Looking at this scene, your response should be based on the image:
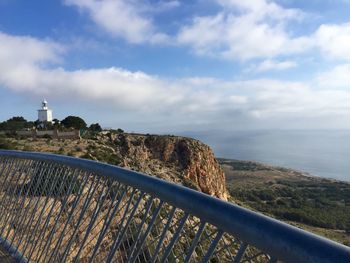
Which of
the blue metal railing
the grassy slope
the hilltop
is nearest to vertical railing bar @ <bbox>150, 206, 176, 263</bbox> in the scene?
the blue metal railing

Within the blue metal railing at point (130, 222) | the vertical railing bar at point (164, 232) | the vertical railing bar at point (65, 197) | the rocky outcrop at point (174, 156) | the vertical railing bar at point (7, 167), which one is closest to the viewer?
the blue metal railing at point (130, 222)

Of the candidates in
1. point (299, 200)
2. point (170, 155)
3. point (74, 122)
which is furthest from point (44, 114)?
point (299, 200)

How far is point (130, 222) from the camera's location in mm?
3430

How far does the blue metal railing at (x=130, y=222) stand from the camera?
1784mm

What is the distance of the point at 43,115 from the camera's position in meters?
62.3

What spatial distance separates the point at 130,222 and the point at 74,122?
58.2 meters

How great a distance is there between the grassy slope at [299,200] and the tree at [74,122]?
22705mm

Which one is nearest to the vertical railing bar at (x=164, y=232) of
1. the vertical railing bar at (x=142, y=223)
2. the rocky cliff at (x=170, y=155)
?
the vertical railing bar at (x=142, y=223)

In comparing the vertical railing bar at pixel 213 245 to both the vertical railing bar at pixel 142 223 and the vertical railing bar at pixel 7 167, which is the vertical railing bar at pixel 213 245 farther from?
the vertical railing bar at pixel 7 167

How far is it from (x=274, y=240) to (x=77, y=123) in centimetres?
6002

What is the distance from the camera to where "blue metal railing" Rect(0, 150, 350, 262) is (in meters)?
1.78

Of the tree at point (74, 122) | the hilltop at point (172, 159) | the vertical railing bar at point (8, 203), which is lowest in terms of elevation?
the hilltop at point (172, 159)

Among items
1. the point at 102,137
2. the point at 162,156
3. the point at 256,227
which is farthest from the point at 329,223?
the point at 256,227

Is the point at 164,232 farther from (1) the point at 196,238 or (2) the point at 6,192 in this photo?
(2) the point at 6,192
